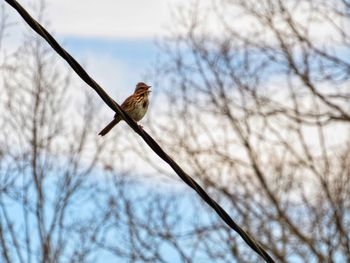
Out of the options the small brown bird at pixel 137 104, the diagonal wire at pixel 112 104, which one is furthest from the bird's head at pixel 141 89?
the diagonal wire at pixel 112 104

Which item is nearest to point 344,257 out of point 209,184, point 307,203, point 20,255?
point 307,203

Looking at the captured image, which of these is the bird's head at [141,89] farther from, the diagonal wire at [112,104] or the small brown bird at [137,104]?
the diagonal wire at [112,104]

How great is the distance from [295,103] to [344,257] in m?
4.24

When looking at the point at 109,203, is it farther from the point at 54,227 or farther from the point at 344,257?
the point at 344,257

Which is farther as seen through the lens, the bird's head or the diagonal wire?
the bird's head

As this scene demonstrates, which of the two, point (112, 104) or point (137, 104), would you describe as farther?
point (137, 104)

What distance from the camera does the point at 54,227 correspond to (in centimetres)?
1435

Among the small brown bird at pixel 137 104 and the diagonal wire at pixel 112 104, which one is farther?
the small brown bird at pixel 137 104

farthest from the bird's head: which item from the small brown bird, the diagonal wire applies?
the diagonal wire

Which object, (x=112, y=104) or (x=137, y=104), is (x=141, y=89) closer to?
(x=137, y=104)

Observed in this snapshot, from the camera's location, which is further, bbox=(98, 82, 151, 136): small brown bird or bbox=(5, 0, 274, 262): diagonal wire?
bbox=(98, 82, 151, 136): small brown bird

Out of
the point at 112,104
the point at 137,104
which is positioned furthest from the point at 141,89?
the point at 112,104

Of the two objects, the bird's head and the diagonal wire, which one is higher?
the bird's head

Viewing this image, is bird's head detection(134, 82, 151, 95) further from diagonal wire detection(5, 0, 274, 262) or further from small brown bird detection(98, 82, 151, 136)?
diagonal wire detection(5, 0, 274, 262)
